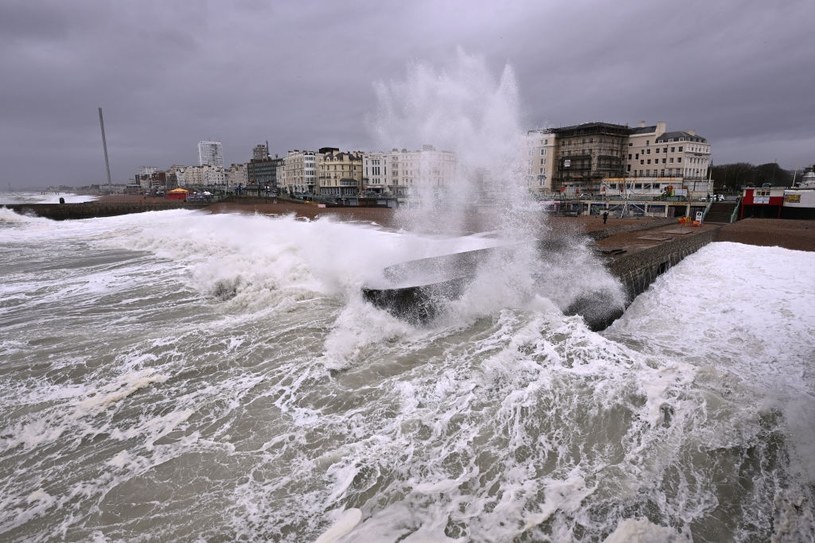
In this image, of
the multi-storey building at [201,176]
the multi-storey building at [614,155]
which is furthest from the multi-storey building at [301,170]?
the multi-storey building at [201,176]

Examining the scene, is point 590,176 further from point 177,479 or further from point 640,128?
point 177,479

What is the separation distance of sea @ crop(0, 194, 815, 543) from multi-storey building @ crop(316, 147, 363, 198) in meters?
77.3

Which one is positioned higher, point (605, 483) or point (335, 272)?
point (335, 272)

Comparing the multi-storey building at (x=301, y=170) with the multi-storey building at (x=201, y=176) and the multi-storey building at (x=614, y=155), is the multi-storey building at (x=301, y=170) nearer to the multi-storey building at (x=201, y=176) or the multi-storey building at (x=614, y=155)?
the multi-storey building at (x=614, y=155)

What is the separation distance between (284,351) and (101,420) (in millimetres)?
2322

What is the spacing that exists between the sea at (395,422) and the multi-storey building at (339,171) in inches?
3043

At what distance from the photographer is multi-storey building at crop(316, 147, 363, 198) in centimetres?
8356

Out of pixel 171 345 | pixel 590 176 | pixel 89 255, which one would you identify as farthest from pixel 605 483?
pixel 590 176

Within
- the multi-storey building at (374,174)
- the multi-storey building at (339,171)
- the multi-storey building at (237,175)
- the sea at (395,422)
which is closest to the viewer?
the sea at (395,422)

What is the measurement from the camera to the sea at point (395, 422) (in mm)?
3199

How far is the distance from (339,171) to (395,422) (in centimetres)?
8512

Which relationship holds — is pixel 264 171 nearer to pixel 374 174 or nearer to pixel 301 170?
pixel 301 170

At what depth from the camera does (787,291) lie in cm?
1053

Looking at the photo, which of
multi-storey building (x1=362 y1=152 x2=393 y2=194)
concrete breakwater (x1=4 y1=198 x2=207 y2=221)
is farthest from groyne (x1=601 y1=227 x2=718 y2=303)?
multi-storey building (x1=362 y1=152 x2=393 y2=194)
